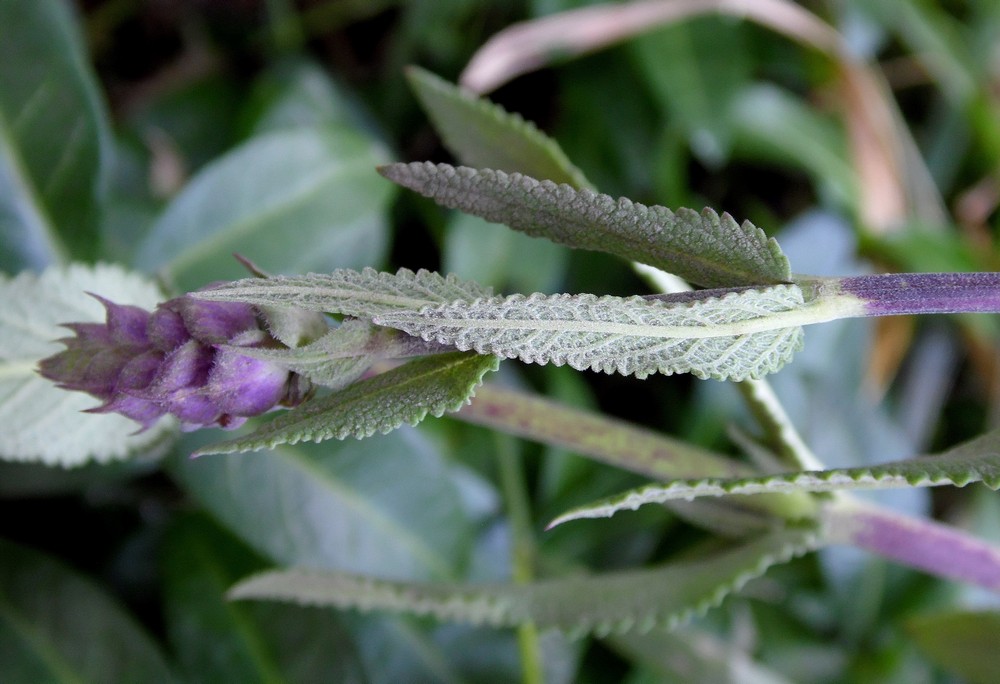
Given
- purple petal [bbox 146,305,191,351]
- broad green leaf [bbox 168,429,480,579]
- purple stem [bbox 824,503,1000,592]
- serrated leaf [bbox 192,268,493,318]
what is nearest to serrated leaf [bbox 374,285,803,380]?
serrated leaf [bbox 192,268,493,318]

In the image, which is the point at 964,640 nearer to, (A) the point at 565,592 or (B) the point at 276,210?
(A) the point at 565,592

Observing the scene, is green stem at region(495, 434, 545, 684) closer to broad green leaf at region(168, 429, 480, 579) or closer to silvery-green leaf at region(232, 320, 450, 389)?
broad green leaf at region(168, 429, 480, 579)

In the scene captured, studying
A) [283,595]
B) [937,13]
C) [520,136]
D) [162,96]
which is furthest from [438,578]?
[937,13]

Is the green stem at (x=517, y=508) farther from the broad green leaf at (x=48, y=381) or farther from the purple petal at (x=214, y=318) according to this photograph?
the purple petal at (x=214, y=318)

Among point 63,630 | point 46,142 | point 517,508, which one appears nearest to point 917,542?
point 517,508

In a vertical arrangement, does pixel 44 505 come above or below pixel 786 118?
below

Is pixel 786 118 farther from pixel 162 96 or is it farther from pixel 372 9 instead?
pixel 162 96
